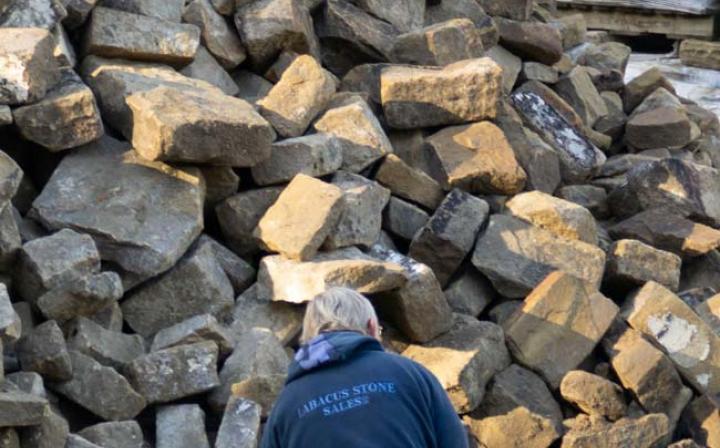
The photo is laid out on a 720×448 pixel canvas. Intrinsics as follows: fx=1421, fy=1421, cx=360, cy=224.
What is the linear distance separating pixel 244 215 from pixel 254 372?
1.01 meters

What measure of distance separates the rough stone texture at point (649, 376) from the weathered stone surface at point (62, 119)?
2676 millimetres

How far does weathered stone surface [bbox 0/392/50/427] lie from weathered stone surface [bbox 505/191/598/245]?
3.07 meters

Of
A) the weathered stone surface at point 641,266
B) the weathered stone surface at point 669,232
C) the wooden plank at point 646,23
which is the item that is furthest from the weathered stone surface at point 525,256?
the wooden plank at point 646,23

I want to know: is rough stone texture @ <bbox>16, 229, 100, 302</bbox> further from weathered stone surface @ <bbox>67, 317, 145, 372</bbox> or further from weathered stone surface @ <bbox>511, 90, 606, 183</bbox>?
weathered stone surface @ <bbox>511, 90, 606, 183</bbox>

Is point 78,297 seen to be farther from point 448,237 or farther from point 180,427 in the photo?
point 448,237

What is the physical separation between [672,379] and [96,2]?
352 cm

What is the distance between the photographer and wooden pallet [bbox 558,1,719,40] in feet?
44.0

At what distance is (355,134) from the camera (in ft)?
24.2

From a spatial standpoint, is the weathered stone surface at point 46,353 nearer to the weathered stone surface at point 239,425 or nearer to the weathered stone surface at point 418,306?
the weathered stone surface at point 239,425

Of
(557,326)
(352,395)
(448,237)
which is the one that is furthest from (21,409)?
(557,326)

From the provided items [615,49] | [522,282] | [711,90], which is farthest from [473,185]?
[711,90]

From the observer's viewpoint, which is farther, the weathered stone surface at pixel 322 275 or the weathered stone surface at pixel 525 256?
the weathered stone surface at pixel 525 256

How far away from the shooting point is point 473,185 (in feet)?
24.9

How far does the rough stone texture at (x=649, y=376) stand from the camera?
6.62 meters
